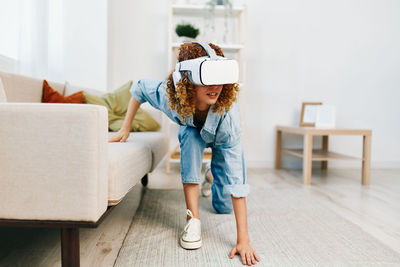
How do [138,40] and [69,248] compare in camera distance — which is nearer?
[69,248]

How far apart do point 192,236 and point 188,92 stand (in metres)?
0.52

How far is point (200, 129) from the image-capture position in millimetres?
1212

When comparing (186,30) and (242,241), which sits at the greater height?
(186,30)

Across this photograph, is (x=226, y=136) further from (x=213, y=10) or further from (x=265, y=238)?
(x=213, y=10)

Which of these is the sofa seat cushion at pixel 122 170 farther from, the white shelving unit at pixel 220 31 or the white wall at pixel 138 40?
the white wall at pixel 138 40

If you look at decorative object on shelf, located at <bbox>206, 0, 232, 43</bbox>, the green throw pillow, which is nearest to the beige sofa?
the green throw pillow

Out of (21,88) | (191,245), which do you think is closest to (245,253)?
(191,245)

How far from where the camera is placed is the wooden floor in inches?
39.3

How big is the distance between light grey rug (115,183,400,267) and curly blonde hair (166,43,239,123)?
0.48 m

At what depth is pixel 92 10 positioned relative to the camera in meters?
2.51

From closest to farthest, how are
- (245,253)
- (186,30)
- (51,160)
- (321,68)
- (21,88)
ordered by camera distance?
(51,160)
(245,253)
(21,88)
(186,30)
(321,68)

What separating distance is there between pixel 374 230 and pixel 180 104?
1.01 meters

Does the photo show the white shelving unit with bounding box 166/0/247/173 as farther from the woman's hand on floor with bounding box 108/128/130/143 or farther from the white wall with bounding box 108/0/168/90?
the woman's hand on floor with bounding box 108/128/130/143

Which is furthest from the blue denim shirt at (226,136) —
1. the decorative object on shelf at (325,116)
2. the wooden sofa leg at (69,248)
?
the decorative object on shelf at (325,116)
